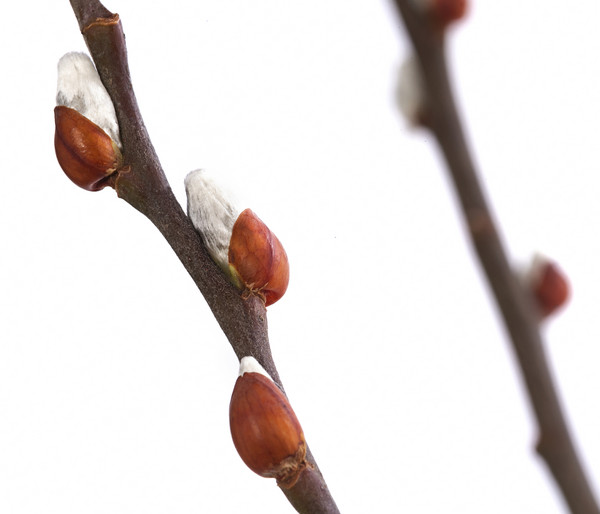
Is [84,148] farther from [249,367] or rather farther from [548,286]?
[548,286]

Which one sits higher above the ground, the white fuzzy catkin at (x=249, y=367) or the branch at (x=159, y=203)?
the branch at (x=159, y=203)

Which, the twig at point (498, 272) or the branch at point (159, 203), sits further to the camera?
the branch at point (159, 203)

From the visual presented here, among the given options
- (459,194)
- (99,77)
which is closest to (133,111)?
(99,77)

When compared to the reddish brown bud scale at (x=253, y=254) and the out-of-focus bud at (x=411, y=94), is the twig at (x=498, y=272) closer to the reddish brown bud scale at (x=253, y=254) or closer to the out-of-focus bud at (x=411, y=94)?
the out-of-focus bud at (x=411, y=94)

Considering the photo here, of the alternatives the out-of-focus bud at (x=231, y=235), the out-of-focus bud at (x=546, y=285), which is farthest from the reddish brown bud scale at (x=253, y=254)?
the out-of-focus bud at (x=546, y=285)

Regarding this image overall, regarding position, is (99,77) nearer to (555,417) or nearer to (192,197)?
(192,197)

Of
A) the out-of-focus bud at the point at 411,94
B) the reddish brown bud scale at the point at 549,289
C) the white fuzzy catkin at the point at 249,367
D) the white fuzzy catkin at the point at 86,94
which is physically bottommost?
the reddish brown bud scale at the point at 549,289

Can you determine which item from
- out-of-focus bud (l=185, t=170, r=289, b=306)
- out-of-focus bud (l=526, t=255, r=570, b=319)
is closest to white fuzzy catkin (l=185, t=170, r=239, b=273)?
out-of-focus bud (l=185, t=170, r=289, b=306)
